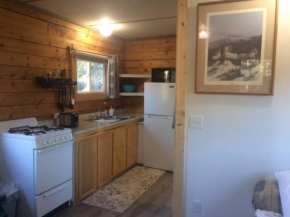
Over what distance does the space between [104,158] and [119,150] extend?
0.41 m

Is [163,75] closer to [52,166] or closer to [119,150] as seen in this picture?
[119,150]

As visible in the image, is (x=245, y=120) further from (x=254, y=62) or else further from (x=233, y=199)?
(x=233, y=199)

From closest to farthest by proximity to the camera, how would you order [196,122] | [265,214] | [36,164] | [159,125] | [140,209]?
1. [265,214]
2. [196,122]
3. [36,164]
4. [140,209]
5. [159,125]

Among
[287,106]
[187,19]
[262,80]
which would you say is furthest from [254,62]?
[187,19]

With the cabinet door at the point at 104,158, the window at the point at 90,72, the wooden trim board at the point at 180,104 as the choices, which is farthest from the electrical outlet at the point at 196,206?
the window at the point at 90,72

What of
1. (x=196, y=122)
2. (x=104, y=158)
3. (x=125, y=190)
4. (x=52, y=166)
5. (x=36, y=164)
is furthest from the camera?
(x=104, y=158)

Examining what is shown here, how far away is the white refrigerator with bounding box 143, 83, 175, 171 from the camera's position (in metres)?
3.97

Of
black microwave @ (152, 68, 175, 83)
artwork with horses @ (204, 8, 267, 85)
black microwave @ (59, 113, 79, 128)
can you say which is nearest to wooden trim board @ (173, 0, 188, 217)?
artwork with horses @ (204, 8, 267, 85)

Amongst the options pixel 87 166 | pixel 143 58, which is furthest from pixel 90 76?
pixel 87 166

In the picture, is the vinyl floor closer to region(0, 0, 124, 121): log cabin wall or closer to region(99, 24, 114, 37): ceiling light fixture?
region(0, 0, 124, 121): log cabin wall

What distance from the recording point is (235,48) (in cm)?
186

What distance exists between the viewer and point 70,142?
2.72 m

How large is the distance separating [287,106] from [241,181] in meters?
0.69

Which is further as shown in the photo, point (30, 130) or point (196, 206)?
point (30, 130)
